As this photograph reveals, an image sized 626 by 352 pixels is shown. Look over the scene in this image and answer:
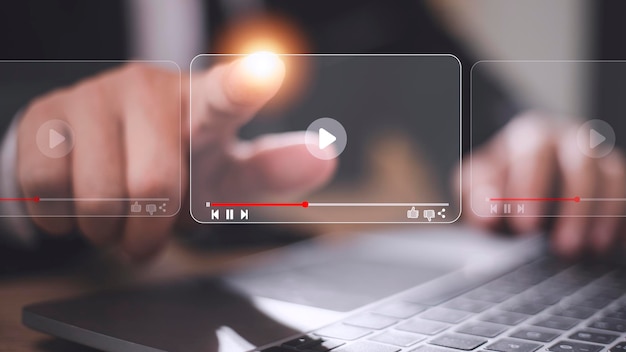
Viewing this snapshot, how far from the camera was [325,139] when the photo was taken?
0.38m

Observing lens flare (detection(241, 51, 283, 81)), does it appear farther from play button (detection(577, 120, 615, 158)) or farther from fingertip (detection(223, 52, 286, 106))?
play button (detection(577, 120, 615, 158))

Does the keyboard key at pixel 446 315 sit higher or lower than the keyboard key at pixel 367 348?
higher

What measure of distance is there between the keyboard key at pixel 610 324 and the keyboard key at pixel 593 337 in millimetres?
12

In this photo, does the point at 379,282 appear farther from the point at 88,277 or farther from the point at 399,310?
the point at 88,277

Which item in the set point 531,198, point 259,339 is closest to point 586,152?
point 531,198

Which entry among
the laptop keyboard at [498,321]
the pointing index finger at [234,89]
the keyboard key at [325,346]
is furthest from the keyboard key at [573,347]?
the pointing index finger at [234,89]

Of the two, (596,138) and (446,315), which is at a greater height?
(596,138)

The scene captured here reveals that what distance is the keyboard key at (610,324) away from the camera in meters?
0.29

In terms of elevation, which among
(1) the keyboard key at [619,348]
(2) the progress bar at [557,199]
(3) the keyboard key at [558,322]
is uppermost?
(2) the progress bar at [557,199]

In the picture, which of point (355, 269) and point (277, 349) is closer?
point (277, 349)

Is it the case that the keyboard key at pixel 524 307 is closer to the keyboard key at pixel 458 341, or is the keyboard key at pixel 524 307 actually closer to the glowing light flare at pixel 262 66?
the keyboard key at pixel 458 341

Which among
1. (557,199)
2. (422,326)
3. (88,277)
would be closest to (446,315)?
(422,326)

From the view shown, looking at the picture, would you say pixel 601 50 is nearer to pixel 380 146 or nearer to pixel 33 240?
pixel 380 146

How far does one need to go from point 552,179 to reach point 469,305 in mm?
117
